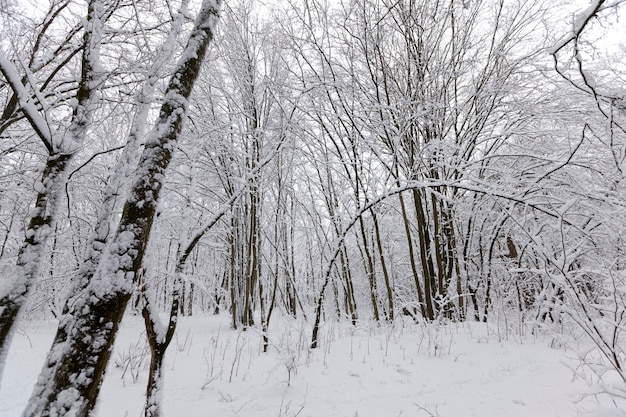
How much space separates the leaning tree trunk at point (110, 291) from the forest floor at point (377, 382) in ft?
3.53

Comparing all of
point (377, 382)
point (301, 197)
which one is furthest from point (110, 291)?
point (301, 197)

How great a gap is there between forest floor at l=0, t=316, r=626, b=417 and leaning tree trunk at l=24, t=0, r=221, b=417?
3.53 feet

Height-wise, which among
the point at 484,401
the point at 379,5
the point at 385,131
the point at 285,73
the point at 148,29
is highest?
the point at 379,5

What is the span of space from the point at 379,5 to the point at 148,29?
4189 millimetres

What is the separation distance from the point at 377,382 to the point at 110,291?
8.90 ft

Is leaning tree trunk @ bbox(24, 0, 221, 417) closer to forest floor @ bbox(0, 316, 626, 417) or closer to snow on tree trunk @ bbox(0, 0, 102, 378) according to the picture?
forest floor @ bbox(0, 316, 626, 417)

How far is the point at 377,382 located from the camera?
322 cm

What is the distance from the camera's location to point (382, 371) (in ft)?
11.6

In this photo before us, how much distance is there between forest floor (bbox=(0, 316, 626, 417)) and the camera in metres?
2.58

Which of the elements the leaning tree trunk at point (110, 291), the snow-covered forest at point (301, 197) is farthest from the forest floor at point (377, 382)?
the leaning tree trunk at point (110, 291)

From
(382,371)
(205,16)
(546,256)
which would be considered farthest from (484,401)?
(205,16)

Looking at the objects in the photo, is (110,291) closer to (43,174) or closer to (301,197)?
(43,174)

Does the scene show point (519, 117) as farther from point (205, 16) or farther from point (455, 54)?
point (205, 16)

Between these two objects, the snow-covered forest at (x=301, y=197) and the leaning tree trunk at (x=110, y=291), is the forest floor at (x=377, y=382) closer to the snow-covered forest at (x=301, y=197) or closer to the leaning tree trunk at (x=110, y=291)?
the snow-covered forest at (x=301, y=197)
